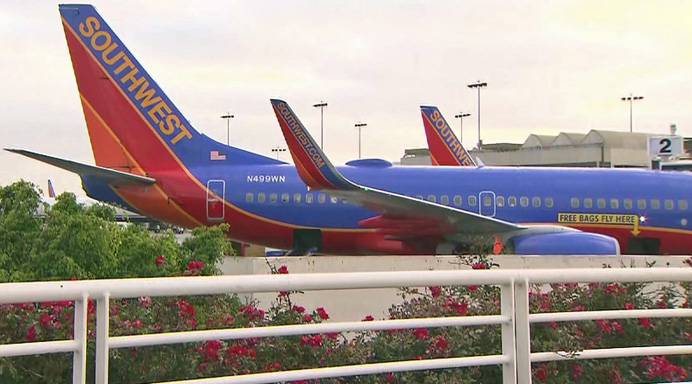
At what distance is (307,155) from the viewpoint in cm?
1522

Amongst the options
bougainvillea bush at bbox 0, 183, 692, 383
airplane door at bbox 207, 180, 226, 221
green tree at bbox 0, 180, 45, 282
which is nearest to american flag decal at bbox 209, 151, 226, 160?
airplane door at bbox 207, 180, 226, 221

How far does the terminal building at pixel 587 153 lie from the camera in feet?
193

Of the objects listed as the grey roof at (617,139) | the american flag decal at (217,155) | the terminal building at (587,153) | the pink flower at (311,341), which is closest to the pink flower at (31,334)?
the pink flower at (311,341)

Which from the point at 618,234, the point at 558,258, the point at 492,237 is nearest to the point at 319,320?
the point at 558,258

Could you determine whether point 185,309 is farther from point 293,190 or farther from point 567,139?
point 567,139

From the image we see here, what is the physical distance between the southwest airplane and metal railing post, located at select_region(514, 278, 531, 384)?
13.1 metres

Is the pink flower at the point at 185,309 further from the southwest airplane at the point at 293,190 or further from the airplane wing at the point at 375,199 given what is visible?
the southwest airplane at the point at 293,190

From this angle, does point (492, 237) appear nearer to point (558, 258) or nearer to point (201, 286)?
point (558, 258)

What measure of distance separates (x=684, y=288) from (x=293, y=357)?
3129 mm

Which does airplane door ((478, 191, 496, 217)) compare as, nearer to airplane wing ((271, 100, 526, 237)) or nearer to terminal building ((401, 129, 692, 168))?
airplane wing ((271, 100, 526, 237))

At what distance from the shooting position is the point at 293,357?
14.7ft

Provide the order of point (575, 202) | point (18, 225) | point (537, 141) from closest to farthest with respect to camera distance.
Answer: point (18, 225), point (575, 202), point (537, 141)

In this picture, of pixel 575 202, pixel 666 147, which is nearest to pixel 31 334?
pixel 575 202

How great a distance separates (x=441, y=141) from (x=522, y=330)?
98.6ft
